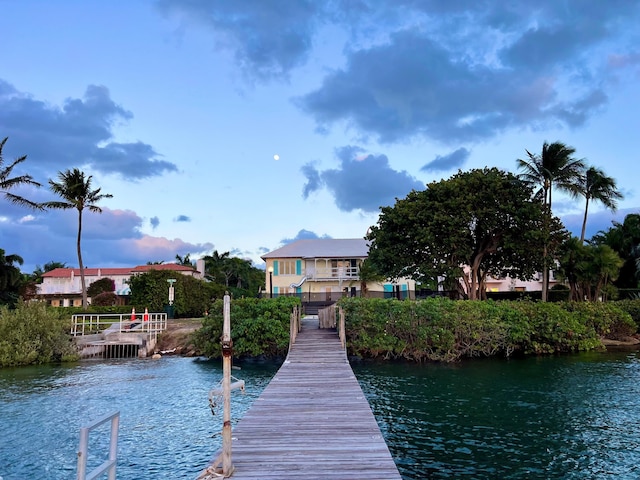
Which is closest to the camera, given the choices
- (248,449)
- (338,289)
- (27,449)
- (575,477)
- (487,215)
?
(248,449)

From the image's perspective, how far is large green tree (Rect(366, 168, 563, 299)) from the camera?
114 feet

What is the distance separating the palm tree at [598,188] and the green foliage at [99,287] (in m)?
60.3

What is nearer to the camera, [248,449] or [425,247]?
[248,449]

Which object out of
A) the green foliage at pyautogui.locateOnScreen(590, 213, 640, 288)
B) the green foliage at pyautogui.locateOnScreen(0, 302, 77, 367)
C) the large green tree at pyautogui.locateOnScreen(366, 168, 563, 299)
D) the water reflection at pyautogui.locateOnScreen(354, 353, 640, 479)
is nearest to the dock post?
the water reflection at pyautogui.locateOnScreen(354, 353, 640, 479)

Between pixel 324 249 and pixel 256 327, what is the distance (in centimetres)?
3044

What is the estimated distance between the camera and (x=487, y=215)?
34844 mm

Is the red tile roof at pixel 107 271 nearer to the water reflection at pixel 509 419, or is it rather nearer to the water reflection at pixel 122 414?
the water reflection at pixel 122 414

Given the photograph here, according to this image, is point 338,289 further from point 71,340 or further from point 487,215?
point 71,340

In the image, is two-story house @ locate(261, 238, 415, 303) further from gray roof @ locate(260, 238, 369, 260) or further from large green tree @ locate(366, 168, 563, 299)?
large green tree @ locate(366, 168, 563, 299)

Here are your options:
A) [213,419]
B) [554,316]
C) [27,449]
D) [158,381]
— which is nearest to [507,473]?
[213,419]

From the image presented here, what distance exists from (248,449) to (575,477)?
283 inches

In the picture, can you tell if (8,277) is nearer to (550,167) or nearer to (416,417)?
(416,417)

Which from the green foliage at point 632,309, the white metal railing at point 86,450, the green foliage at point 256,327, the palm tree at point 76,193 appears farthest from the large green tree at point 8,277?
the green foliage at point 632,309

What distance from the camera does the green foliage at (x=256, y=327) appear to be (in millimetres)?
26641
